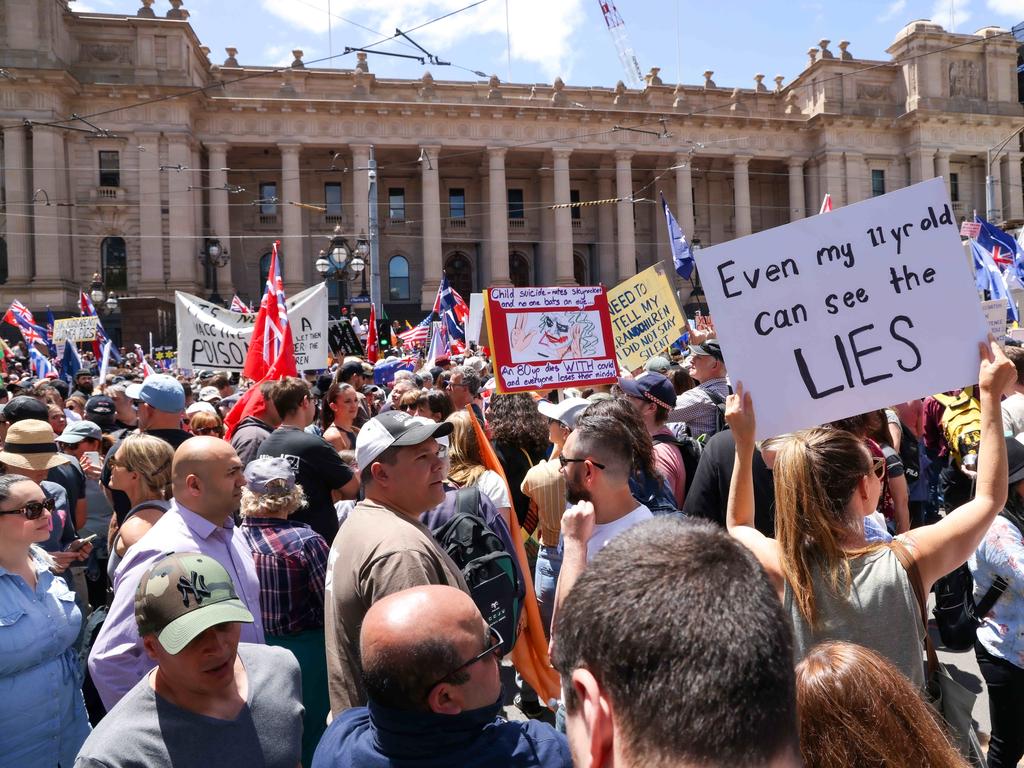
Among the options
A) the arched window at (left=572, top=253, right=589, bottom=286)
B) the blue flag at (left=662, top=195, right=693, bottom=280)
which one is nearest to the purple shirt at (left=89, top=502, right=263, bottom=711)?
the blue flag at (left=662, top=195, right=693, bottom=280)

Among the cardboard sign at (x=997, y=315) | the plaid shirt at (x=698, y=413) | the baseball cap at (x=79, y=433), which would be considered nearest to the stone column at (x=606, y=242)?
the cardboard sign at (x=997, y=315)

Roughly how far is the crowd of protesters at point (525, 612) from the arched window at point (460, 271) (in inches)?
1762

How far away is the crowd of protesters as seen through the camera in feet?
4.15

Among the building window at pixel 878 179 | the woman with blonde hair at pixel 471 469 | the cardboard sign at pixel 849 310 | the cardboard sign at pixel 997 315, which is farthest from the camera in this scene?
the building window at pixel 878 179

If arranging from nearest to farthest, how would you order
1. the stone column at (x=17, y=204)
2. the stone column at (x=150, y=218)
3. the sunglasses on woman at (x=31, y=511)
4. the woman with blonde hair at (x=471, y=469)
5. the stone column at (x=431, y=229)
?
the sunglasses on woman at (x=31, y=511), the woman with blonde hair at (x=471, y=469), the stone column at (x=17, y=204), the stone column at (x=150, y=218), the stone column at (x=431, y=229)

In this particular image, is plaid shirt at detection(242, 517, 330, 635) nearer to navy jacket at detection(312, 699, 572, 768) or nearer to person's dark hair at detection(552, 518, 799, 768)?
navy jacket at detection(312, 699, 572, 768)

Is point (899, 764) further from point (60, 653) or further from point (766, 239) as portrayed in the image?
point (60, 653)

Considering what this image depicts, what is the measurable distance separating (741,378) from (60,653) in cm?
291

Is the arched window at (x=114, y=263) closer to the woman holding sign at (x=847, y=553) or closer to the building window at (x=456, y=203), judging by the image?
the building window at (x=456, y=203)

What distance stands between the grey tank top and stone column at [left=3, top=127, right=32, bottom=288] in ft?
140

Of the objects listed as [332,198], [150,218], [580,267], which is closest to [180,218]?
[150,218]

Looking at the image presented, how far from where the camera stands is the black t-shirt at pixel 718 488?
436 cm

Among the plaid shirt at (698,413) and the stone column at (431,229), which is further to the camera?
the stone column at (431,229)

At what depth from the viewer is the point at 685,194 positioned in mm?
48125
